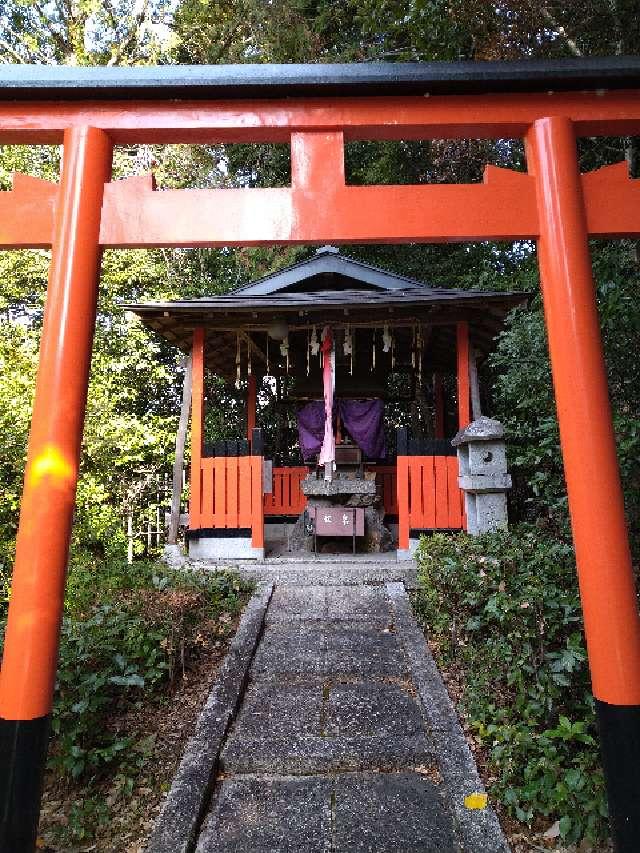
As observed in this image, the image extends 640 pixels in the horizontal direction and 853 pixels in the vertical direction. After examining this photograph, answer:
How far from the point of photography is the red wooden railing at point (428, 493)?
6.86 m

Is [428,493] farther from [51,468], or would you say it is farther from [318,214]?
[51,468]

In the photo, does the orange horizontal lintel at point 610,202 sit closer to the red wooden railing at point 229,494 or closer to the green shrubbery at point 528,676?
the green shrubbery at point 528,676

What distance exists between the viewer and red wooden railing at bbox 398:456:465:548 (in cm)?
686

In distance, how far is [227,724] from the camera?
3.15 metres

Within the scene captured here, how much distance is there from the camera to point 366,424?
30.3ft

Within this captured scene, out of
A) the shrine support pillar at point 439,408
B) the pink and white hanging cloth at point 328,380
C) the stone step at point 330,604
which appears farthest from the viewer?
the shrine support pillar at point 439,408

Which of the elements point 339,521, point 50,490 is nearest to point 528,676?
point 50,490

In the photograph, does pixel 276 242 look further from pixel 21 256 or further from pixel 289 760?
pixel 21 256

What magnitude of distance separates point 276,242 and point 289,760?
2.65 m

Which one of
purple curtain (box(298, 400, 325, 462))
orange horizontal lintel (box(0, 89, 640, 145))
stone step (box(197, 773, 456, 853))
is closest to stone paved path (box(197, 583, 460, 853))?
stone step (box(197, 773, 456, 853))

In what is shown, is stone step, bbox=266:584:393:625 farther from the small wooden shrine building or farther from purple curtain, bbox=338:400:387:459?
purple curtain, bbox=338:400:387:459

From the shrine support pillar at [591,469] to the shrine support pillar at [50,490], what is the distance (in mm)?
2128

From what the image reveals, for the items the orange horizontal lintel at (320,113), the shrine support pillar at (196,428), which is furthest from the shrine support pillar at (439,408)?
the orange horizontal lintel at (320,113)

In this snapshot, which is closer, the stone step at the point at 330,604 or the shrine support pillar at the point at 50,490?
the shrine support pillar at the point at 50,490
